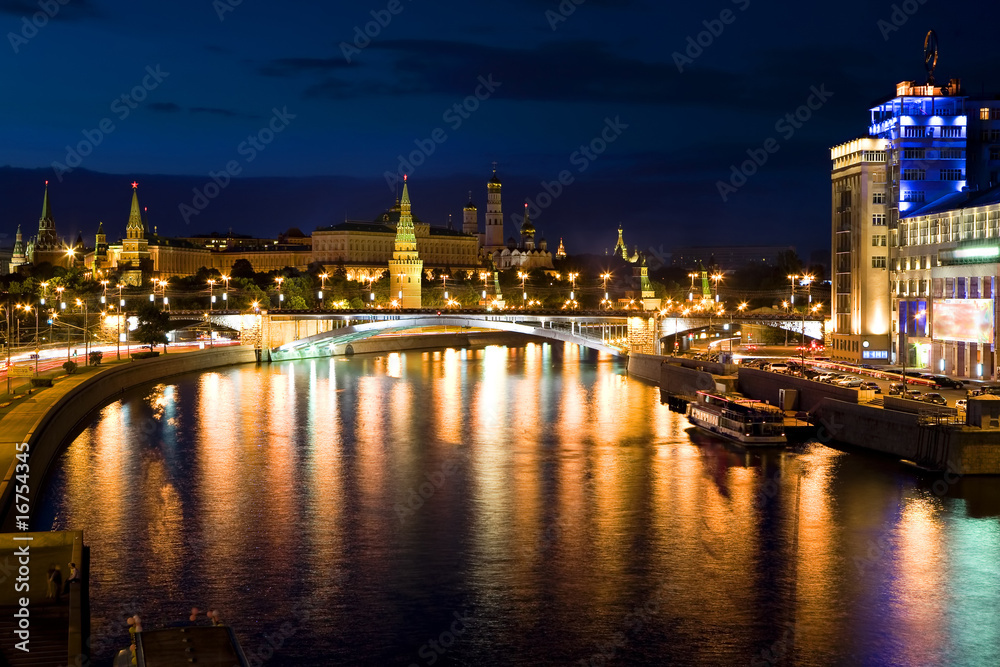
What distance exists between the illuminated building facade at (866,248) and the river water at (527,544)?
15.2 meters

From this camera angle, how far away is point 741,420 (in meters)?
33.5

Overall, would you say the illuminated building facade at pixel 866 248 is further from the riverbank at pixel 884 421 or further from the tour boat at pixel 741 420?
the tour boat at pixel 741 420

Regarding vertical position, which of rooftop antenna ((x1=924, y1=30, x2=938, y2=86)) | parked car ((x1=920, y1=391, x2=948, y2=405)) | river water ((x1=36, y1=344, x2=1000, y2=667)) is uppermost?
rooftop antenna ((x1=924, y1=30, x2=938, y2=86))

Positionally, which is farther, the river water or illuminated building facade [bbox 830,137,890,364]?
illuminated building facade [bbox 830,137,890,364]

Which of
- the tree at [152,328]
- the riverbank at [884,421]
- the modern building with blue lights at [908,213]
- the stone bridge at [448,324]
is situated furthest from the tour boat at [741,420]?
the tree at [152,328]

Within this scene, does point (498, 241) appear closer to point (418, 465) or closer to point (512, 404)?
point (512, 404)

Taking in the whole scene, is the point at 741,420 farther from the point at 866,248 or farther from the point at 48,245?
the point at 48,245

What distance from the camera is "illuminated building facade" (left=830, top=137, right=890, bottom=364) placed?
47.8 meters

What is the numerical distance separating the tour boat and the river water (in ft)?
2.15

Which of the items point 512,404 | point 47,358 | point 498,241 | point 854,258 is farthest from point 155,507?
point 498,241

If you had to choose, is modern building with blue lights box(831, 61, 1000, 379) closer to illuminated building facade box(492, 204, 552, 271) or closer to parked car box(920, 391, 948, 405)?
parked car box(920, 391, 948, 405)

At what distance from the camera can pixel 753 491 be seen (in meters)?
26.8

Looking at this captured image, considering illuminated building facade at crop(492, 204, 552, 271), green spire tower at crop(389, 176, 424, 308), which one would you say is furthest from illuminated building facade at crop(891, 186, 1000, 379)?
illuminated building facade at crop(492, 204, 552, 271)

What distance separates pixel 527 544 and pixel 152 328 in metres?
47.9
